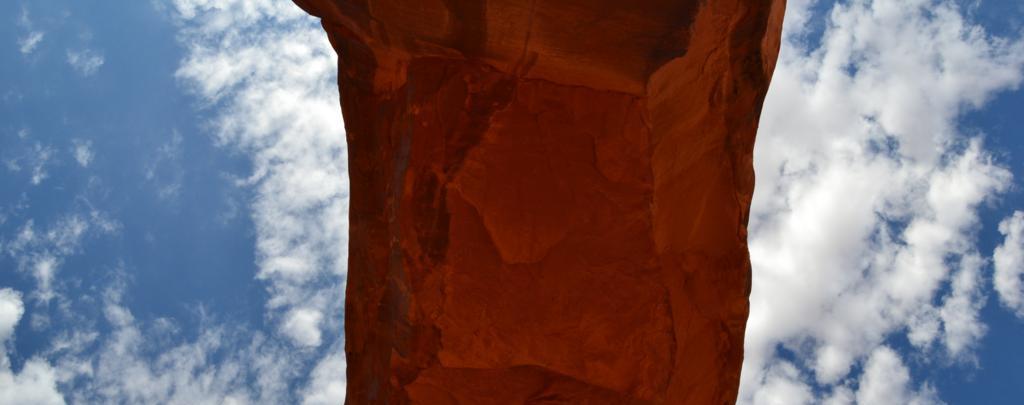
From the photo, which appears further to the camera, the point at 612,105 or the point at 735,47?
the point at 735,47

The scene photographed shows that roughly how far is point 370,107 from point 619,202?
6.47ft

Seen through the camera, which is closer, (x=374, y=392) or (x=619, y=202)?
(x=619, y=202)

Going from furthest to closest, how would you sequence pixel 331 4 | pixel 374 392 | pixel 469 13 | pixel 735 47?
pixel 374 392 < pixel 735 47 < pixel 331 4 < pixel 469 13

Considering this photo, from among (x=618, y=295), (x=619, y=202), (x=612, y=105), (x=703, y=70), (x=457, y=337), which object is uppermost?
(x=703, y=70)

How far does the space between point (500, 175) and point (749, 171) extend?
192 centimetres

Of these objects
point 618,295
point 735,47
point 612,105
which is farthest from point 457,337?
point 735,47

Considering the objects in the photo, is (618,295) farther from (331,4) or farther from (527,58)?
(331,4)

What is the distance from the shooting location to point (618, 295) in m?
5.56

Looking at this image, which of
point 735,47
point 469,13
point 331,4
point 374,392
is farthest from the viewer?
point 374,392

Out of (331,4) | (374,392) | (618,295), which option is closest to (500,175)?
(618,295)

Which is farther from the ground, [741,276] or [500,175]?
[741,276]

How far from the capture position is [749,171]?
21.3 feet

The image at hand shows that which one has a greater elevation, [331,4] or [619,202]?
[331,4]

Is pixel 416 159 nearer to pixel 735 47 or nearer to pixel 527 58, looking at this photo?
pixel 527 58
